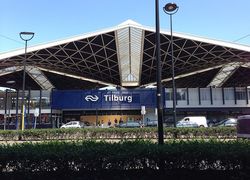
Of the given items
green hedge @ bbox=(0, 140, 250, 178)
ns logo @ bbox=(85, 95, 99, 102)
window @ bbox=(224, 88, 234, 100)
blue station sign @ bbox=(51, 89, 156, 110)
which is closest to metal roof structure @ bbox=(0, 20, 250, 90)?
window @ bbox=(224, 88, 234, 100)

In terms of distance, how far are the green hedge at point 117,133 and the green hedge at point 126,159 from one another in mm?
16466

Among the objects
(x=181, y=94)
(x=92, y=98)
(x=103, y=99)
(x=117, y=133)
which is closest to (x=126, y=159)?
(x=117, y=133)

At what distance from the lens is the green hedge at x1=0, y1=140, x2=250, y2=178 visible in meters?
6.70

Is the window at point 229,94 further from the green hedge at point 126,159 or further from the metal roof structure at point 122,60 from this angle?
the green hedge at point 126,159

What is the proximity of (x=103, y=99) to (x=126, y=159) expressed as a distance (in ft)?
169

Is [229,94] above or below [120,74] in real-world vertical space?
below

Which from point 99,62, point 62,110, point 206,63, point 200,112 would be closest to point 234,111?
point 200,112

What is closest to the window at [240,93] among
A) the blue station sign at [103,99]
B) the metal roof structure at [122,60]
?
the metal roof structure at [122,60]

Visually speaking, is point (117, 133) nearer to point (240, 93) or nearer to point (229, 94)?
point (229, 94)

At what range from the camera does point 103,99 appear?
58094 millimetres

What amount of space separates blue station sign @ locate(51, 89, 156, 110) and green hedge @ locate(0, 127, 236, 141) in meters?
32.8

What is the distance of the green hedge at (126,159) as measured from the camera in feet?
22.0

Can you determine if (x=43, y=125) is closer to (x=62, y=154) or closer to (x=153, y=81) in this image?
(x=153, y=81)

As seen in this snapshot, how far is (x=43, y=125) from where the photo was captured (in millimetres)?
57844
